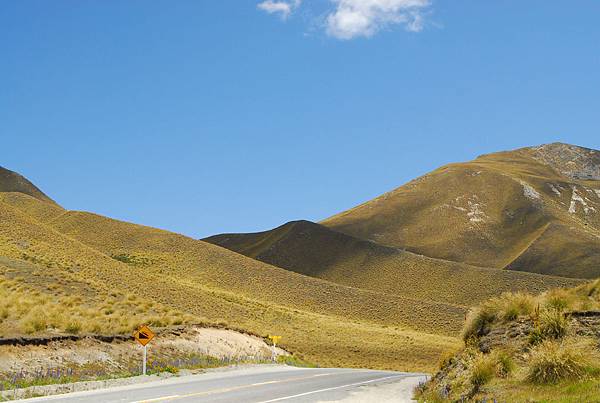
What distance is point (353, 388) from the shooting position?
18.7 meters

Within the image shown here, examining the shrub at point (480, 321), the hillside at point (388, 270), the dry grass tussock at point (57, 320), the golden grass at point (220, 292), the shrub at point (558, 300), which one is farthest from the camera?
the hillside at point (388, 270)

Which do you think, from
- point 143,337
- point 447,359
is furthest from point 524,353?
point 143,337

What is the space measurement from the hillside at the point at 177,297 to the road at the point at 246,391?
7.00 m

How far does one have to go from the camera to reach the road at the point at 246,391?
14227 millimetres

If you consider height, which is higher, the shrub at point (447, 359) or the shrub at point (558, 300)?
the shrub at point (558, 300)

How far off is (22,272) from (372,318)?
5017 cm

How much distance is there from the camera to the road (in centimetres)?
1423

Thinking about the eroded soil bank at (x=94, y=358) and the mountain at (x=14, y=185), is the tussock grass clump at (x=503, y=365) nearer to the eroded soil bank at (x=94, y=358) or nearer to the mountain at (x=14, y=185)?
the eroded soil bank at (x=94, y=358)

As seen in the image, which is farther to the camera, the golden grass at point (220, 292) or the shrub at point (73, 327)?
the golden grass at point (220, 292)

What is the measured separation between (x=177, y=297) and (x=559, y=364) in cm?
6183

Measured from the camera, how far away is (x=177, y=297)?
70.8 metres

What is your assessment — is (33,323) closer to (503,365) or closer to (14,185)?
(503,365)

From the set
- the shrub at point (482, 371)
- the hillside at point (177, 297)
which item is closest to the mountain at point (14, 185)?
the hillside at point (177, 297)

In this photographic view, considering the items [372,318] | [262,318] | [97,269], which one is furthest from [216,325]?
[372,318]
